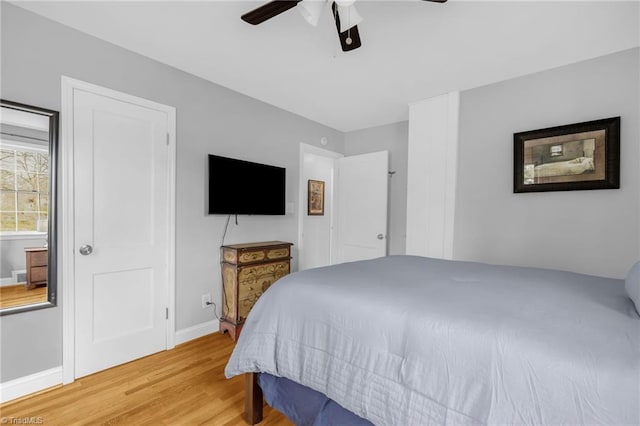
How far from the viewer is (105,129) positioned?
7.34 feet

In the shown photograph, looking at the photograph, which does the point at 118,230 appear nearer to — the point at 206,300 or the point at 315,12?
the point at 206,300

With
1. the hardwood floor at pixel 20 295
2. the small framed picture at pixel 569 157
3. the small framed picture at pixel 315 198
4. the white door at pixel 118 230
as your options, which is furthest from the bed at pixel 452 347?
the small framed picture at pixel 315 198

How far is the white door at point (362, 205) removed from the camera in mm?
3908

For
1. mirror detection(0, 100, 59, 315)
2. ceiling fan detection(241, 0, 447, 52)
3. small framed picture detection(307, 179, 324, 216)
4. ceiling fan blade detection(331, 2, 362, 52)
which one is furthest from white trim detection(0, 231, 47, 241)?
small framed picture detection(307, 179, 324, 216)

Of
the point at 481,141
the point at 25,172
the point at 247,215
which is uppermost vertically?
the point at 481,141

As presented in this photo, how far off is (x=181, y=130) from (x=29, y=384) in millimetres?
2111

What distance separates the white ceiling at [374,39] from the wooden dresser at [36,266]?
1.58 meters

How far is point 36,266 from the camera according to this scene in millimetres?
1961

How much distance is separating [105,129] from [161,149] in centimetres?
41

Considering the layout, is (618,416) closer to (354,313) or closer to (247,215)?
(354,313)

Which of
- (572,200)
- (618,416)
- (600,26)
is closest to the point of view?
(618,416)

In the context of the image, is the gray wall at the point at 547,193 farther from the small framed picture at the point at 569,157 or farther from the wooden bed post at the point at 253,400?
the wooden bed post at the point at 253,400

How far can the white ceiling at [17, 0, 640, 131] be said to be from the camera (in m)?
1.87

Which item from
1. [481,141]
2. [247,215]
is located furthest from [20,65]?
[481,141]
